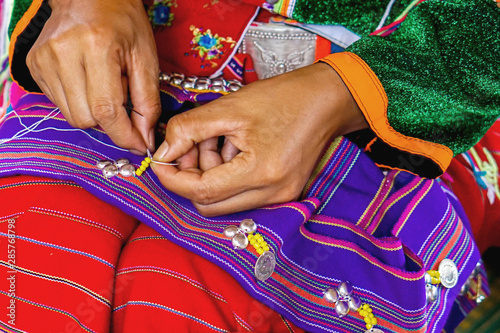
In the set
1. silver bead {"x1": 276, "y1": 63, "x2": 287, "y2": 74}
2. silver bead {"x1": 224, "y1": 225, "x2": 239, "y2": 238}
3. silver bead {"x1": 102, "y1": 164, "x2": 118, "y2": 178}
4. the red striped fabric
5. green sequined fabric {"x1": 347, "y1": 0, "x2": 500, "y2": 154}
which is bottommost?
the red striped fabric

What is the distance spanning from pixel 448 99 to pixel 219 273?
0.47 metres

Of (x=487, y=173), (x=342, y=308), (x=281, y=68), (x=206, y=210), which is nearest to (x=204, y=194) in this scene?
(x=206, y=210)

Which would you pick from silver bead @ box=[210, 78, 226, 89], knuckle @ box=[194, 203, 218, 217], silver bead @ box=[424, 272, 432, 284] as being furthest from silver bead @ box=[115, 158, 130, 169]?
silver bead @ box=[424, 272, 432, 284]

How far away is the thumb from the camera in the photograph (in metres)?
0.68

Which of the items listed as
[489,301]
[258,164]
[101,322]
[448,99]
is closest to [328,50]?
[448,99]

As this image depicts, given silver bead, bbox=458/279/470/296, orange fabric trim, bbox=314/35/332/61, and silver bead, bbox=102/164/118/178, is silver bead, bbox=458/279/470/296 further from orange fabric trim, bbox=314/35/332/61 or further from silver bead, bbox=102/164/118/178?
silver bead, bbox=102/164/118/178

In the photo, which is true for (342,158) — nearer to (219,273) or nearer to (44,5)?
(219,273)

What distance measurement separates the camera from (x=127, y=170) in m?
0.72

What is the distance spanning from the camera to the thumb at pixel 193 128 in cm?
68

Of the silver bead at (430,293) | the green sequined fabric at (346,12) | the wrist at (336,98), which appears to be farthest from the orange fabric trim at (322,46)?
the silver bead at (430,293)

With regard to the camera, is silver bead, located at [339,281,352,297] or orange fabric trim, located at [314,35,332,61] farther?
orange fabric trim, located at [314,35,332,61]

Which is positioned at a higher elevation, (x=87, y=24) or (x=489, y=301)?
(x=87, y=24)

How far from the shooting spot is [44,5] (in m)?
0.84

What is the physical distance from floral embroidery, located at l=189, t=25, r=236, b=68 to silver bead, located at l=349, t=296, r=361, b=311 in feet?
1.72
